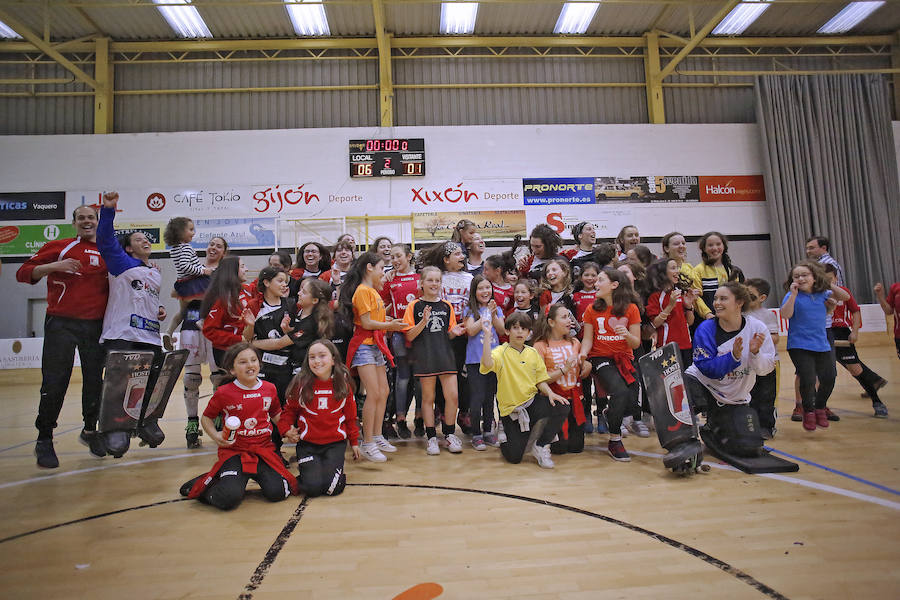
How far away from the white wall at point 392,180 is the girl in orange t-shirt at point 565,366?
7.82 metres

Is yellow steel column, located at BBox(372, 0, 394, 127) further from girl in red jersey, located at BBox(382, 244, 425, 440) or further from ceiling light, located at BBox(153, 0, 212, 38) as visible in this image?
girl in red jersey, located at BBox(382, 244, 425, 440)

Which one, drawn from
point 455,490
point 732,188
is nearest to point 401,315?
point 455,490

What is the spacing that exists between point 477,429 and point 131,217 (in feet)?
33.2

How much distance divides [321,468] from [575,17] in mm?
11530

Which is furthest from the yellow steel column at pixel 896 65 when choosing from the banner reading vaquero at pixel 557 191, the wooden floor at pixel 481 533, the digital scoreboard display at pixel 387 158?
the wooden floor at pixel 481 533

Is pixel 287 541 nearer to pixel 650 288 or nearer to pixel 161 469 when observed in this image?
pixel 161 469

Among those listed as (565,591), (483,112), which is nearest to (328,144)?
(483,112)

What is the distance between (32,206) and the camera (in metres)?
10.6

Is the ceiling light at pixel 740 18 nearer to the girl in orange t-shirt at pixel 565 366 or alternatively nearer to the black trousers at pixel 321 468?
the girl in orange t-shirt at pixel 565 366

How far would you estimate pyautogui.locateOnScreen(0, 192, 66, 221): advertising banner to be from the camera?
1059cm

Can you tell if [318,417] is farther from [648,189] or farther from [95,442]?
[648,189]

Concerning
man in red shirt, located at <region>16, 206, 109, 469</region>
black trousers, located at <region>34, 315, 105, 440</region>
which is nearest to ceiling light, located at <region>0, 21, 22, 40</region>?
man in red shirt, located at <region>16, 206, 109, 469</region>

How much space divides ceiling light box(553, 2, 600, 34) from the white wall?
7.56ft

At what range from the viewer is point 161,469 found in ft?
11.2
